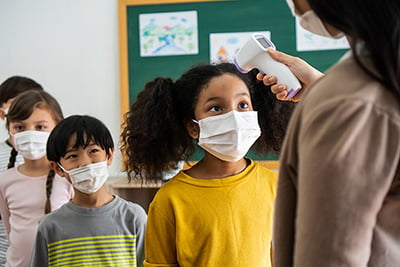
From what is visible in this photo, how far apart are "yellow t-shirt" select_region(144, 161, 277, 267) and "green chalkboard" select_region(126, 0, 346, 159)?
2.05 metres

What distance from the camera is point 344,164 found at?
0.50 metres

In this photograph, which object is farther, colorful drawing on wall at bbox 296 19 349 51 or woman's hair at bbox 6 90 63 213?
colorful drawing on wall at bbox 296 19 349 51

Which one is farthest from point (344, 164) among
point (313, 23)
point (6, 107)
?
point (6, 107)

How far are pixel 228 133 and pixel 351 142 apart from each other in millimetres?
811

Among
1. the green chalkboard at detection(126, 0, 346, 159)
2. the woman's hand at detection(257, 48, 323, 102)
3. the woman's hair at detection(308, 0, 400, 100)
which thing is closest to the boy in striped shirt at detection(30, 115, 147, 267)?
the woman's hand at detection(257, 48, 323, 102)

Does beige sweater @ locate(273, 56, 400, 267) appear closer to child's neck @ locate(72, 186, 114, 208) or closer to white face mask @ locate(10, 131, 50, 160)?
child's neck @ locate(72, 186, 114, 208)

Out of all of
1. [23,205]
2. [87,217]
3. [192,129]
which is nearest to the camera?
[192,129]

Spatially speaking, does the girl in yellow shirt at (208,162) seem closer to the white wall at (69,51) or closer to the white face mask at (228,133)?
the white face mask at (228,133)

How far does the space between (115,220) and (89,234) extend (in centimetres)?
9

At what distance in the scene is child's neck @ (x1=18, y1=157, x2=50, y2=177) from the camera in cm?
204

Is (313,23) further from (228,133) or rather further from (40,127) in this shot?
(40,127)

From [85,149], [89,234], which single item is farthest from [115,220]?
[85,149]

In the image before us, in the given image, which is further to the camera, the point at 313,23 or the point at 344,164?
the point at 313,23

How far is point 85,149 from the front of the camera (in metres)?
1.73
